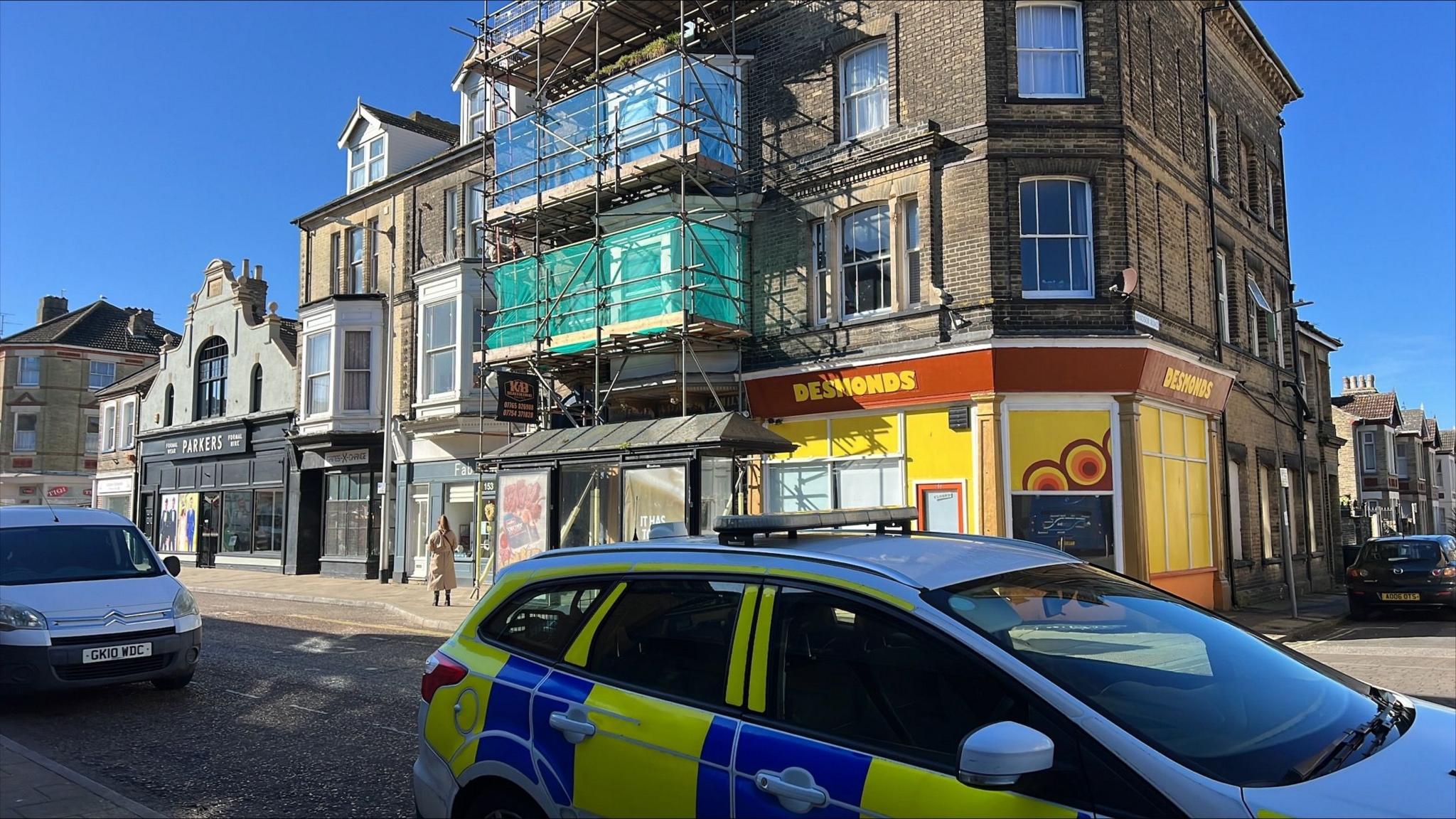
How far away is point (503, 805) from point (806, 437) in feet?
44.9

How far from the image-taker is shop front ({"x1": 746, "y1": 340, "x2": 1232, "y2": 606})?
1477 cm

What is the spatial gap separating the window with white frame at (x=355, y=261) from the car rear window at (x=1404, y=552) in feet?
78.6

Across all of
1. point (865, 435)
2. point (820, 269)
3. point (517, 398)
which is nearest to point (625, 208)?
point (820, 269)

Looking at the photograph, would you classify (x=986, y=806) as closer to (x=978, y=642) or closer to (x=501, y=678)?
(x=978, y=642)

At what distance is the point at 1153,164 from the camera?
1648 cm

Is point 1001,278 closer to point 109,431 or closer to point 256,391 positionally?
point 256,391

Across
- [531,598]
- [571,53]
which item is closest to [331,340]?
[571,53]

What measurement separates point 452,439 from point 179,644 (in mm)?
14728

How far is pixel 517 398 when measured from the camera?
19688mm

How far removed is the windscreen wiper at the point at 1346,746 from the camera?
2598 mm

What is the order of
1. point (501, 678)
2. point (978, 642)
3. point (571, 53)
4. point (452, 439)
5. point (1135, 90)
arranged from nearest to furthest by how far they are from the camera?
1. point (978, 642)
2. point (501, 678)
3. point (1135, 90)
4. point (571, 53)
5. point (452, 439)

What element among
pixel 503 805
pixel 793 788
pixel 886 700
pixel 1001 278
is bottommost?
pixel 503 805

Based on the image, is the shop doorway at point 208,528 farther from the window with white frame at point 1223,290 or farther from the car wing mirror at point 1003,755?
the car wing mirror at point 1003,755

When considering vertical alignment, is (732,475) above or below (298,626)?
above
